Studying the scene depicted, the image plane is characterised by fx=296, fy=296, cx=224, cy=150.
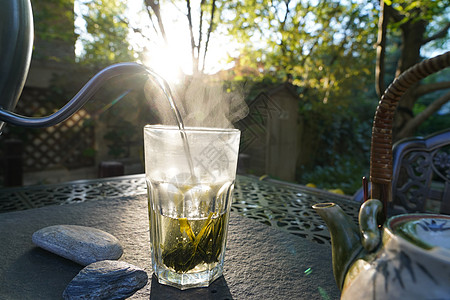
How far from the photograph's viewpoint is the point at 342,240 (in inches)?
15.2

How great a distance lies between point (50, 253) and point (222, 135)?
442 millimetres

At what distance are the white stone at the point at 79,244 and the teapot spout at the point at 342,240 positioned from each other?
1.39 feet

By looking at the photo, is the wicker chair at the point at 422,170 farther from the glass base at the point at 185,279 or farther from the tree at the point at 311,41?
the tree at the point at 311,41

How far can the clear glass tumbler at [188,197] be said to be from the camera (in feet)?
1.66

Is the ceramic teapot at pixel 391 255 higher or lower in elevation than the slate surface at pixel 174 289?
higher

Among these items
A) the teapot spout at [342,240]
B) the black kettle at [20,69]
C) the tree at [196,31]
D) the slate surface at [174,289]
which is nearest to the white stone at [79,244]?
the slate surface at [174,289]

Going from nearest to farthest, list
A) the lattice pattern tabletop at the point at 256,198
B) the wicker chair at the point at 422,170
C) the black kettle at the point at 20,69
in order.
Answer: the black kettle at the point at 20,69 → the lattice pattern tabletop at the point at 256,198 → the wicker chair at the point at 422,170

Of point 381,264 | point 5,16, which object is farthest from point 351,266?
point 5,16

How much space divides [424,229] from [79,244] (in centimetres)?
58

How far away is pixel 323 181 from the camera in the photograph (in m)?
5.40

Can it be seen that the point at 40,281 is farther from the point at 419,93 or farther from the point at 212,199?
the point at 419,93

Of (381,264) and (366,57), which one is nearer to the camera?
(381,264)

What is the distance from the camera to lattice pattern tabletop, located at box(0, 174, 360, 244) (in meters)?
0.89

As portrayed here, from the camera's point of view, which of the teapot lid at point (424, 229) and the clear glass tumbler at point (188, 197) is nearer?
the teapot lid at point (424, 229)
